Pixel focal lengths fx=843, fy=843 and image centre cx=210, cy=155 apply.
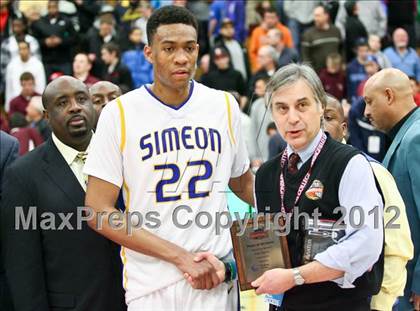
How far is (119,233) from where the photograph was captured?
420 centimetres

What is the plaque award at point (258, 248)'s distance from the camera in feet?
12.9

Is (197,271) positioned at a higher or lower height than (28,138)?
lower

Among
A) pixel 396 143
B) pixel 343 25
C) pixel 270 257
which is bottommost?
pixel 270 257

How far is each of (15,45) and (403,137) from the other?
11668 mm

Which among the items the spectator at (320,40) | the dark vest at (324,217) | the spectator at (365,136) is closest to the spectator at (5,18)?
the spectator at (320,40)

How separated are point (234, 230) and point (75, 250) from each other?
1228 mm

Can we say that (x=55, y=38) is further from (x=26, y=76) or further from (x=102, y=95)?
(x=102, y=95)

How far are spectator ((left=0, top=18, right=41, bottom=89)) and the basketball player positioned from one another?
11.9 meters

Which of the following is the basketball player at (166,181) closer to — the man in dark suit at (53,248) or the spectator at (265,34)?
the man in dark suit at (53,248)

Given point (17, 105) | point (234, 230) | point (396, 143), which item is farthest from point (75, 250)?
point (17, 105)

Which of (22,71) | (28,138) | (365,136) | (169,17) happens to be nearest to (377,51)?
(365,136)

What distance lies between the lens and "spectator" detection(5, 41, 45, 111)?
15258mm

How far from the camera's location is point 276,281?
3828 millimetres

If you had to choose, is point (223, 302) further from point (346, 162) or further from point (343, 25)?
point (343, 25)
